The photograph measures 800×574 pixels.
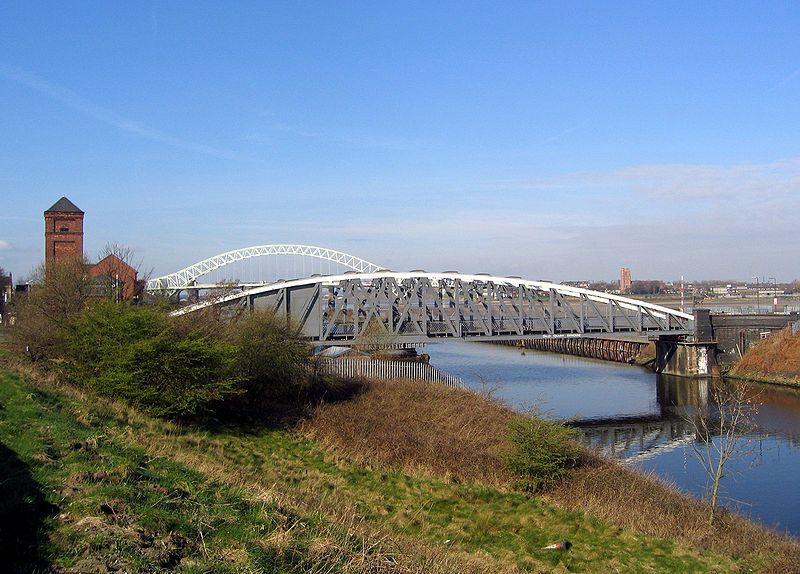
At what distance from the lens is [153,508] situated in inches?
483

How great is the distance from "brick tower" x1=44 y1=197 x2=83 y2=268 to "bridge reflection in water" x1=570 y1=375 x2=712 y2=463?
149 ft

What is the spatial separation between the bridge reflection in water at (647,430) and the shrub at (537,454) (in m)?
7.79

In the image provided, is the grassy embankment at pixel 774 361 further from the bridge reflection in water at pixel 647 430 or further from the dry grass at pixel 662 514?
the dry grass at pixel 662 514

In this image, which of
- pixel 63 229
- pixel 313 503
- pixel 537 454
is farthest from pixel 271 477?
pixel 63 229

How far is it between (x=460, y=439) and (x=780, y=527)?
11679mm

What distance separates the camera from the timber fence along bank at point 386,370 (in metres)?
47.3

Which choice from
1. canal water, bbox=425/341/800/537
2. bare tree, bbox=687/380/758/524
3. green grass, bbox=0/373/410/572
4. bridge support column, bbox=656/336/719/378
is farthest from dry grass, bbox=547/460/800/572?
bridge support column, bbox=656/336/719/378

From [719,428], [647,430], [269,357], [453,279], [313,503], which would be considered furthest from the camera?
[453,279]

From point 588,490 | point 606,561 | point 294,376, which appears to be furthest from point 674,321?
point 606,561

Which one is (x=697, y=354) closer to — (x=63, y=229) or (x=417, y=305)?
(x=417, y=305)

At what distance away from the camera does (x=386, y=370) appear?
4981cm

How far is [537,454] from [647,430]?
67.4ft

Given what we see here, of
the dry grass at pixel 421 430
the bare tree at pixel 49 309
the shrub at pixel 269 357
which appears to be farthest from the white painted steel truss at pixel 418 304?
the bare tree at pixel 49 309

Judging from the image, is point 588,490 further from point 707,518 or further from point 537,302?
point 537,302
